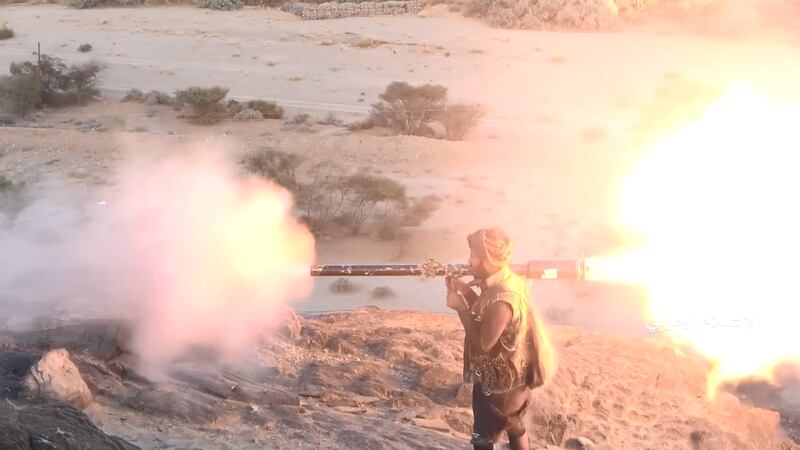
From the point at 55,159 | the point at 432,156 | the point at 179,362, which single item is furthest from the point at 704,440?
the point at 55,159

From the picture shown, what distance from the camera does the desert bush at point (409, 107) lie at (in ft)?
56.9

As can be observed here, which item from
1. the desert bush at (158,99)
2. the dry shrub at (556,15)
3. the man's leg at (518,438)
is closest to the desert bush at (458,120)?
the desert bush at (158,99)

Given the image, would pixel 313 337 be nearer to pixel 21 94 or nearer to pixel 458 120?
pixel 458 120

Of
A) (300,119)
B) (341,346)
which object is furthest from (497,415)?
(300,119)

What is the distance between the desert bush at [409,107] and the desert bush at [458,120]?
13.5 inches

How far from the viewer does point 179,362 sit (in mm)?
6316

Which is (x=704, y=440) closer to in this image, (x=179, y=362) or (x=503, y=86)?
(x=179, y=362)

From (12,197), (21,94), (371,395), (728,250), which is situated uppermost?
(728,250)

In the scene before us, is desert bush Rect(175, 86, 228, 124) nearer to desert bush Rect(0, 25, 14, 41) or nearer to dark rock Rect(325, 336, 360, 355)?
desert bush Rect(0, 25, 14, 41)

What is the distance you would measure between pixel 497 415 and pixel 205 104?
49.3 ft

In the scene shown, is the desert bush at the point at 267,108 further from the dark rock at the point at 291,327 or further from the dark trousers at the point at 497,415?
the dark trousers at the point at 497,415

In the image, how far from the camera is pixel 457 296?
461cm

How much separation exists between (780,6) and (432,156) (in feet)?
58.3

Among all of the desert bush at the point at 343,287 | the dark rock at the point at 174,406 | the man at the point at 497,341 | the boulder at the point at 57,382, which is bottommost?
the desert bush at the point at 343,287
